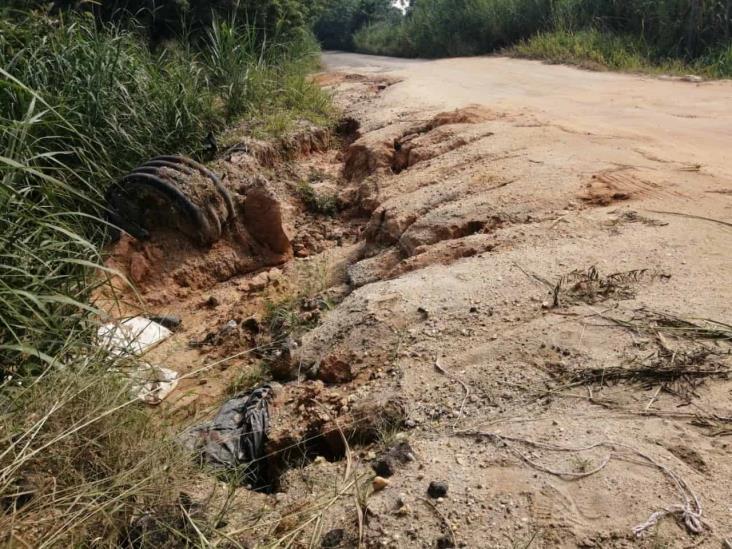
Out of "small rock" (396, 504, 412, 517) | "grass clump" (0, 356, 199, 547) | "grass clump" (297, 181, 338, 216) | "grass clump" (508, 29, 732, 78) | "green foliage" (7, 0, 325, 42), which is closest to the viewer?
"grass clump" (0, 356, 199, 547)

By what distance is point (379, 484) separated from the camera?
2.14 metres

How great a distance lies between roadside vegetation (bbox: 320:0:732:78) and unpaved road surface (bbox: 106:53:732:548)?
15.9 ft

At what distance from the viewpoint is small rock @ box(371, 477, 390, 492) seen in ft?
7.02

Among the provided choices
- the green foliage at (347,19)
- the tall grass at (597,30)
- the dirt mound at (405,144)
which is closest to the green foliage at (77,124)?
the dirt mound at (405,144)

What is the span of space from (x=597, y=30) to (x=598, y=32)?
25 centimetres

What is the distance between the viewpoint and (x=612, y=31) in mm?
11500

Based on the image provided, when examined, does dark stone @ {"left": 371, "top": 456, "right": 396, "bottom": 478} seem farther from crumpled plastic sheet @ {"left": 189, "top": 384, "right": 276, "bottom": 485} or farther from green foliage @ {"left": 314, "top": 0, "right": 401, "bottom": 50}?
green foliage @ {"left": 314, "top": 0, "right": 401, "bottom": 50}

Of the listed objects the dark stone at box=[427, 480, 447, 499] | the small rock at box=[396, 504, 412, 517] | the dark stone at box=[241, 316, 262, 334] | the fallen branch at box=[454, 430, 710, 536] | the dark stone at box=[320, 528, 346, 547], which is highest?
the fallen branch at box=[454, 430, 710, 536]

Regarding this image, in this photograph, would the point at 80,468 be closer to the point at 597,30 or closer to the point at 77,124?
the point at 77,124

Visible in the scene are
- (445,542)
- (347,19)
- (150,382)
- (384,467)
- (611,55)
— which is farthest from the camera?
(347,19)

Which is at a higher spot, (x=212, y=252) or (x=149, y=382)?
(x=149, y=382)

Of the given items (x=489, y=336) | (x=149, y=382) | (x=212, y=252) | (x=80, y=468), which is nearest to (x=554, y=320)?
(x=489, y=336)

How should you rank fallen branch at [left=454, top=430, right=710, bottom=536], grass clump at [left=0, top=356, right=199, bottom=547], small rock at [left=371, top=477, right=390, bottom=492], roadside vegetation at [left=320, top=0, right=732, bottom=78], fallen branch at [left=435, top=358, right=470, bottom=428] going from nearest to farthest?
fallen branch at [left=454, top=430, right=710, bottom=536]
grass clump at [left=0, top=356, right=199, bottom=547]
small rock at [left=371, top=477, right=390, bottom=492]
fallen branch at [left=435, top=358, right=470, bottom=428]
roadside vegetation at [left=320, top=0, right=732, bottom=78]

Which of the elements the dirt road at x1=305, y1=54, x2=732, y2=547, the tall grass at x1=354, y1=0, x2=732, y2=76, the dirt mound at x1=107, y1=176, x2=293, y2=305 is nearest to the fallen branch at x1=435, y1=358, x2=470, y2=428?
the dirt road at x1=305, y1=54, x2=732, y2=547
